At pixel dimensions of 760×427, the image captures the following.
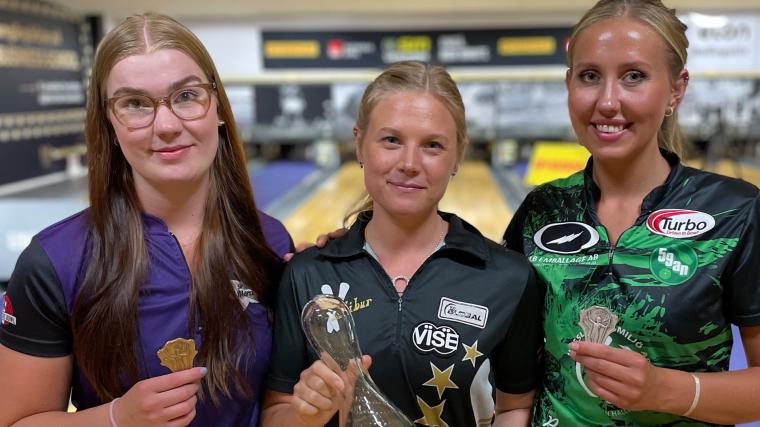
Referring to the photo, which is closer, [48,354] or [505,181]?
[48,354]

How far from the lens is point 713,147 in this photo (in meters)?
9.04

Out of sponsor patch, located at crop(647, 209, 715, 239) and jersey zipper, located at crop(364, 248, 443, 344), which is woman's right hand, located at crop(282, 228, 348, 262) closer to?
jersey zipper, located at crop(364, 248, 443, 344)

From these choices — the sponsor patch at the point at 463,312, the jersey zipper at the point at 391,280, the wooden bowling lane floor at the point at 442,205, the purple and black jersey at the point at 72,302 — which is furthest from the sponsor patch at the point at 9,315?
the wooden bowling lane floor at the point at 442,205

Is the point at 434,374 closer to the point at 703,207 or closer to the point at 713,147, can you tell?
the point at 703,207

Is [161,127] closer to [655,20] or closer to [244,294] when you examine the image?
[244,294]

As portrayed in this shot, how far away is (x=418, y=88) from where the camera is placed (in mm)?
1229

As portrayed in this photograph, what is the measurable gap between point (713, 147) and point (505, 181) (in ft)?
9.92

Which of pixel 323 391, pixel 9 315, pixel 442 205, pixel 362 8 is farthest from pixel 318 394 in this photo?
pixel 362 8

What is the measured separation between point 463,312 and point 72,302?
71cm

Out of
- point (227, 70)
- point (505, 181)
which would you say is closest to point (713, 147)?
point (505, 181)

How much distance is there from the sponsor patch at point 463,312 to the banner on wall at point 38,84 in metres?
8.55

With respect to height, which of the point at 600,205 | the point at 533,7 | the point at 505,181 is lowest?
the point at 505,181

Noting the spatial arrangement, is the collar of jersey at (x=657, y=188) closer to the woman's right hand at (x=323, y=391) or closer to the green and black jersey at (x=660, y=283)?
the green and black jersey at (x=660, y=283)

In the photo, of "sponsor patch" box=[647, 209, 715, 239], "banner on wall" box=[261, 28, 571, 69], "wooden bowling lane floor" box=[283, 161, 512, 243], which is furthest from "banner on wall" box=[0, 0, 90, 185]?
"sponsor patch" box=[647, 209, 715, 239]
